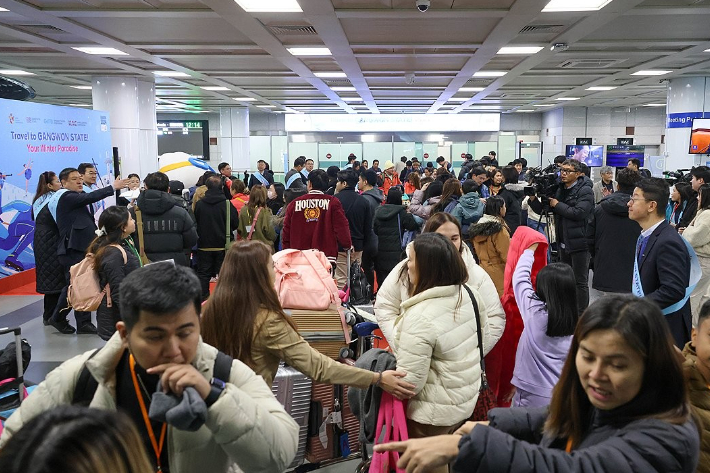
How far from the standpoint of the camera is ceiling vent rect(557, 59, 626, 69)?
35.8ft

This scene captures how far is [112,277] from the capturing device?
4.71 meters

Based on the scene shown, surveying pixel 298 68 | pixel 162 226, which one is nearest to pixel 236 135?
pixel 298 68

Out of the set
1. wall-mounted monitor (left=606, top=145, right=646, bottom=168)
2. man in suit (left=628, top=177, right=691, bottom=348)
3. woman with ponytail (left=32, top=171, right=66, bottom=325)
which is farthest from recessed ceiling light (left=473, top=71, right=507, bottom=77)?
wall-mounted monitor (left=606, top=145, right=646, bottom=168)

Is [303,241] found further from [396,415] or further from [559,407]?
[559,407]

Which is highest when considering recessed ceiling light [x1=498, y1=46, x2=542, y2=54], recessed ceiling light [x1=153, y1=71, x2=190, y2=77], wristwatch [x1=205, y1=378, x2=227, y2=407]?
recessed ceiling light [x1=153, y1=71, x2=190, y2=77]

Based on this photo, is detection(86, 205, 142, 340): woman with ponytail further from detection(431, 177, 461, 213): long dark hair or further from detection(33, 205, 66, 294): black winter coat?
detection(431, 177, 461, 213): long dark hair

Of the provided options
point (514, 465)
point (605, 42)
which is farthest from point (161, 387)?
point (605, 42)

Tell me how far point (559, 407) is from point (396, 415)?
3.92 ft

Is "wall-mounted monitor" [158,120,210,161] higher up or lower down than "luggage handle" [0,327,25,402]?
higher up

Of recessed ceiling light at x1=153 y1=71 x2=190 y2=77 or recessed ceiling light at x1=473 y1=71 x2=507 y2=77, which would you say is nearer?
recessed ceiling light at x1=153 y1=71 x2=190 y2=77

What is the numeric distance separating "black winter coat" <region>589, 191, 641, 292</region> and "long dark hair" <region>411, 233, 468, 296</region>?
3.26m

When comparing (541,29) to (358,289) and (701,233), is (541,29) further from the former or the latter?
(358,289)

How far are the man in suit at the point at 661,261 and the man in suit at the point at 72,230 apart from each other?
5.41 m

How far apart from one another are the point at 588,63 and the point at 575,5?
5.20 meters
